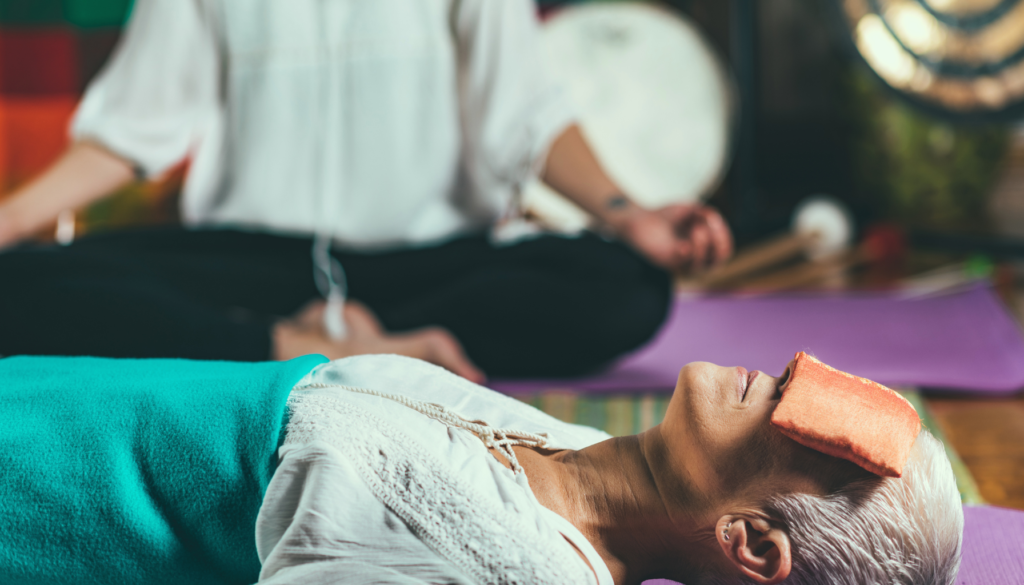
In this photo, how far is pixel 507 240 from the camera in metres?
1.33

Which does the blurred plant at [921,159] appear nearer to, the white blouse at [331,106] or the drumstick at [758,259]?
the drumstick at [758,259]

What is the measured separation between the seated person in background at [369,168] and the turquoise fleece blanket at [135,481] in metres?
0.59

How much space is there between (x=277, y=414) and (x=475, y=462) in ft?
0.43

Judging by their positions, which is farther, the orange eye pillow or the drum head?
the drum head

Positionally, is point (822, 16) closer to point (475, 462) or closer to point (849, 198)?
point (849, 198)

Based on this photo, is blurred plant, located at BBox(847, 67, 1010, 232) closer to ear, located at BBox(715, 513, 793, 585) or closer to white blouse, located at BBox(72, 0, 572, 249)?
white blouse, located at BBox(72, 0, 572, 249)

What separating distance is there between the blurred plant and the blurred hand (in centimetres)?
155

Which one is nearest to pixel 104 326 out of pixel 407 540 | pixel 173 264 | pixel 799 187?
pixel 173 264

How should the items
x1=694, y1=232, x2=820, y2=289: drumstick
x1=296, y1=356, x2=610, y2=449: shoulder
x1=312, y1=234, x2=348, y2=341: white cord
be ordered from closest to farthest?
x1=296, y1=356, x2=610, y2=449: shoulder → x1=312, y1=234, x2=348, y2=341: white cord → x1=694, y1=232, x2=820, y2=289: drumstick

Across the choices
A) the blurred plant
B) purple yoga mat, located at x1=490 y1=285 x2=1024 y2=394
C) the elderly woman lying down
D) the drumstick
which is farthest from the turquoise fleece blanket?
the blurred plant

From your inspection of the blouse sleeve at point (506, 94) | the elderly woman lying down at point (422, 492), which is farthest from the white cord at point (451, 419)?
the blouse sleeve at point (506, 94)

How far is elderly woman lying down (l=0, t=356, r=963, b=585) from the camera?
1.59ft

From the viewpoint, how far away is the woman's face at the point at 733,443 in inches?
20.0

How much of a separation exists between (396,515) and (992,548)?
1.69 feet
